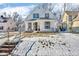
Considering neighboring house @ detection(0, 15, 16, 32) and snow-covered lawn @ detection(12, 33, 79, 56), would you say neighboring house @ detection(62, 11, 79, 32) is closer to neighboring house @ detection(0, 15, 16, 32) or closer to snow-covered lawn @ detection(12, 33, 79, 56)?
snow-covered lawn @ detection(12, 33, 79, 56)

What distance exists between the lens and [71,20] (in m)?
1.57

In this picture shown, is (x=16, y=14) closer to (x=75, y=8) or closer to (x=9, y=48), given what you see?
(x=9, y=48)

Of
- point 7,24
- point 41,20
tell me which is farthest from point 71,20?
point 7,24

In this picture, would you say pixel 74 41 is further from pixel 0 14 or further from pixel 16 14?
pixel 0 14

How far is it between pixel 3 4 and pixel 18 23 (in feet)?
0.68

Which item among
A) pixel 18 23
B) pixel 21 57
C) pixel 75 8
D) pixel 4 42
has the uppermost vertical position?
pixel 75 8

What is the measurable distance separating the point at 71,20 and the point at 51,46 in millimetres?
280

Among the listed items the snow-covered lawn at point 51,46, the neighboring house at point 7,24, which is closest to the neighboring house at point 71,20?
the snow-covered lawn at point 51,46

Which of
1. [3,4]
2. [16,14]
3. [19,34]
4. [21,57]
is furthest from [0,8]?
[21,57]

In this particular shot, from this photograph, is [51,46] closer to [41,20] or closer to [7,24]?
[41,20]

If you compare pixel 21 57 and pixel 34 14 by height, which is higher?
pixel 34 14

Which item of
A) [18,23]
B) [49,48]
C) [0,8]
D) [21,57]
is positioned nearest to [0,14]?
[0,8]

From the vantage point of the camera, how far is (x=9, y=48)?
156 cm

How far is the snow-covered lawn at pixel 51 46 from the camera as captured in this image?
155cm
